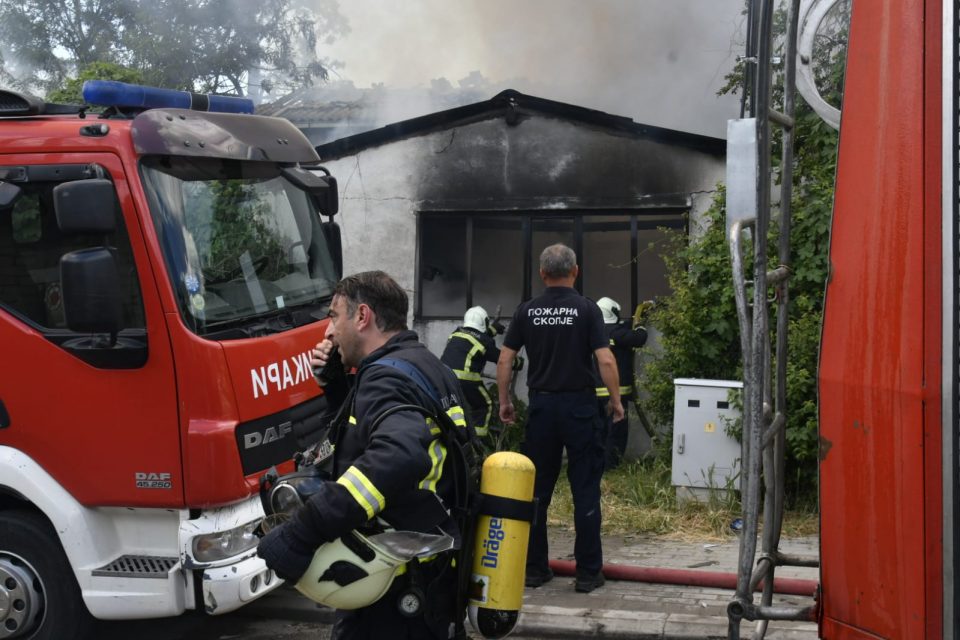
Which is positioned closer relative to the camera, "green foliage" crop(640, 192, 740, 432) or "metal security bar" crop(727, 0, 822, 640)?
"metal security bar" crop(727, 0, 822, 640)

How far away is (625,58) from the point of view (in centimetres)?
1362

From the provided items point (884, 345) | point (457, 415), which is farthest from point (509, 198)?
point (884, 345)

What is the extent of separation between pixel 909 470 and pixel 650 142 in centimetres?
739

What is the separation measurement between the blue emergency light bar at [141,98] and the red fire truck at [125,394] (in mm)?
31

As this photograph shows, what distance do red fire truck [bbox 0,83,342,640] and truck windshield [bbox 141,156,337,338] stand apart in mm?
13

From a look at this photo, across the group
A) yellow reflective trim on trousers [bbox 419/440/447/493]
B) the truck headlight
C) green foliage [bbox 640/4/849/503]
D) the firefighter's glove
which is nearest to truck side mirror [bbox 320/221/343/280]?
the truck headlight

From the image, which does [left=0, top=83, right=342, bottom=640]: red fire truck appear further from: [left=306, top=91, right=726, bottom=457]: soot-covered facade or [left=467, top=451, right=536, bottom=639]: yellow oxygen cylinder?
[left=306, top=91, right=726, bottom=457]: soot-covered facade

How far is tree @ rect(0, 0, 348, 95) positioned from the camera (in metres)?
19.2

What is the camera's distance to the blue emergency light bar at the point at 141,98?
16.1 feet

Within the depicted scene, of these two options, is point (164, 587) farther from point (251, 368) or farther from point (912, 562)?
point (912, 562)

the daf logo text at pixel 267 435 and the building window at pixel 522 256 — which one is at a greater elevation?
the building window at pixel 522 256

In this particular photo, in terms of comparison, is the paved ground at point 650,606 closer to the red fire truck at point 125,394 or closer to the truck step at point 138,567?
the red fire truck at point 125,394

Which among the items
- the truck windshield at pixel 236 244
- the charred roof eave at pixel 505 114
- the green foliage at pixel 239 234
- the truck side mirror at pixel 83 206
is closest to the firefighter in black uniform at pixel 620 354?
the charred roof eave at pixel 505 114

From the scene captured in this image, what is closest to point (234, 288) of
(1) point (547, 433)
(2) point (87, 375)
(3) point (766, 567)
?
(2) point (87, 375)
